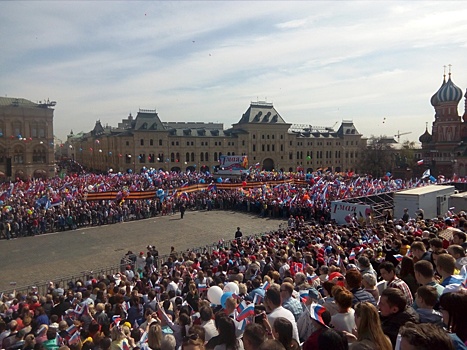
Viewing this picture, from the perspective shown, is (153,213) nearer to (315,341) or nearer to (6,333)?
(6,333)

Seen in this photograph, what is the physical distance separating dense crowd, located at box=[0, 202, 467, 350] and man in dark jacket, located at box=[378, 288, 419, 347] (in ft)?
0.04

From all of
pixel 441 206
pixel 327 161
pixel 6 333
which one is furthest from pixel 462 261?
pixel 327 161

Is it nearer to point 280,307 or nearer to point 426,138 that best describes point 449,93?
point 426,138

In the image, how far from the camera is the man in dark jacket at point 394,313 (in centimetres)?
456

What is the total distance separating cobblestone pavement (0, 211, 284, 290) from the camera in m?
20.4

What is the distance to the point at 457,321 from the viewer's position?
4.05 m

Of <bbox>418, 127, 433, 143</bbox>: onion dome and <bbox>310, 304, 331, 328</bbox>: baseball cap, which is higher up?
<bbox>418, 127, 433, 143</bbox>: onion dome

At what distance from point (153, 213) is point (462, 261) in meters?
31.1

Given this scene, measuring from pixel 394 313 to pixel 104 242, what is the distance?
24.1m

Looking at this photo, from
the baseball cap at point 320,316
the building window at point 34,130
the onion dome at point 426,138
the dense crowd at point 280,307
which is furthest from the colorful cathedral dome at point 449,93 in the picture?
the baseball cap at point 320,316

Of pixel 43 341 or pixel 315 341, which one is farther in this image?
pixel 43 341

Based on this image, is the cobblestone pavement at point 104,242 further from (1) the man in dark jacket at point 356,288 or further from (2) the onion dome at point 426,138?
(2) the onion dome at point 426,138

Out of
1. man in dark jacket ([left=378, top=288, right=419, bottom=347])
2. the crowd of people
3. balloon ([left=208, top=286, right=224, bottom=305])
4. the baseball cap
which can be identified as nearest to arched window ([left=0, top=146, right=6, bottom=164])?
the crowd of people

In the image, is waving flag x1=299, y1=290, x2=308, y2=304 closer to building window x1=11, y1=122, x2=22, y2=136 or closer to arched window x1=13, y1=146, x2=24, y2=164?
building window x1=11, y1=122, x2=22, y2=136
